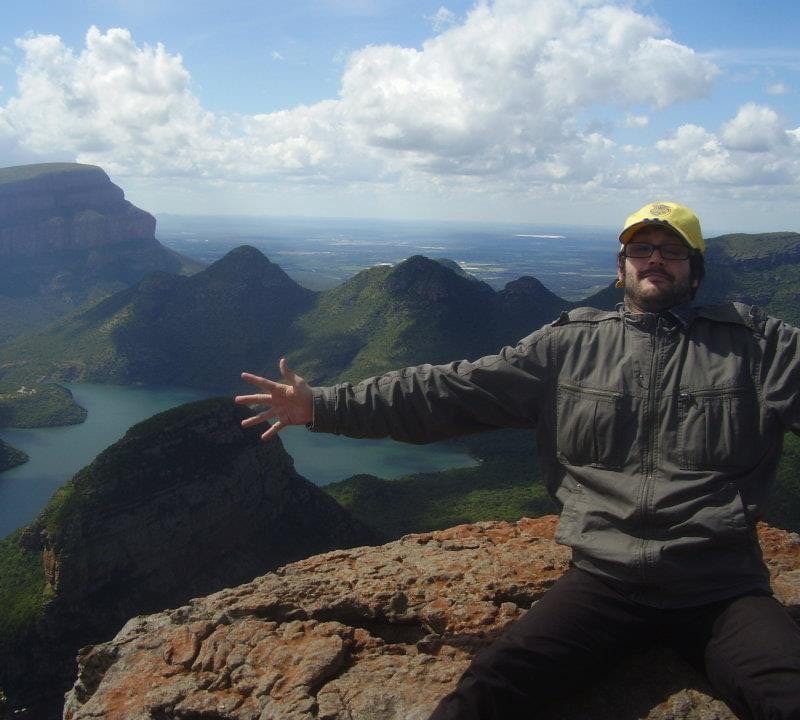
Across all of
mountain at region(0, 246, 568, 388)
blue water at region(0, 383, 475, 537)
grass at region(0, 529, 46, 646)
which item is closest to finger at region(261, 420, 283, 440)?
grass at region(0, 529, 46, 646)

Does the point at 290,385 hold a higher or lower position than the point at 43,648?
higher

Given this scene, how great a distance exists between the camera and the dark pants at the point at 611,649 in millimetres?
2803

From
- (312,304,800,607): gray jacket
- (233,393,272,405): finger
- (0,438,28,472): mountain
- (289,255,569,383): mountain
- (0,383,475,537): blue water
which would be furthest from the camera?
(289,255,569,383): mountain

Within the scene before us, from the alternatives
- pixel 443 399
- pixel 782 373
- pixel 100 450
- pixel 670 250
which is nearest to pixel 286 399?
pixel 443 399

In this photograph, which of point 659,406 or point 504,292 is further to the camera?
point 504,292

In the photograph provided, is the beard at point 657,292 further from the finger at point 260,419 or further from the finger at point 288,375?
the finger at point 260,419

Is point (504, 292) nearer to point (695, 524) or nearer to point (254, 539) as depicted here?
point (254, 539)

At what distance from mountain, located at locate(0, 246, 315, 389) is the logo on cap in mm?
81886

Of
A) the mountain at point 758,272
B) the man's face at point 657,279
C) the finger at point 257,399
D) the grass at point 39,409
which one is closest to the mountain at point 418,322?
the mountain at point 758,272

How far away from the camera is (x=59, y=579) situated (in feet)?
86.2

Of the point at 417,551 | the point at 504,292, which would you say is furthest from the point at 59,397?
the point at 417,551

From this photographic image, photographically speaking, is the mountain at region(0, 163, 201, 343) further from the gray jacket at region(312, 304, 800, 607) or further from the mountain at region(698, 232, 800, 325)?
the gray jacket at region(312, 304, 800, 607)

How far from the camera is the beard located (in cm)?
358

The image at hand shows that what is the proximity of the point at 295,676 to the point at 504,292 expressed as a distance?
266ft
